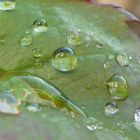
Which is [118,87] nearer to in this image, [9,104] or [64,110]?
[64,110]

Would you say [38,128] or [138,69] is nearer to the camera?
[38,128]

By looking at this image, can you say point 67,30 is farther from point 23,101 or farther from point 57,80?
point 23,101

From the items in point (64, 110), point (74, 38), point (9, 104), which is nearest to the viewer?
point (9, 104)

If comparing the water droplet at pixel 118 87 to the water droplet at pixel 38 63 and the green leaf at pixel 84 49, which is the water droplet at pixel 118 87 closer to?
the green leaf at pixel 84 49

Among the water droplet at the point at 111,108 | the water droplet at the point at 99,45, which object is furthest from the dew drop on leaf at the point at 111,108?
the water droplet at the point at 99,45

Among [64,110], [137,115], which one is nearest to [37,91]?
[64,110]

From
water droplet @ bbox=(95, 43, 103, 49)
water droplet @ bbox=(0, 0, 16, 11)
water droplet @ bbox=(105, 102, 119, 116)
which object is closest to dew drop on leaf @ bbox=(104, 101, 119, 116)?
water droplet @ bbox=(105, 102, 119, 116)

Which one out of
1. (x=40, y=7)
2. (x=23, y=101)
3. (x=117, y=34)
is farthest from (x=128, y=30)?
(x=23, y=101)
